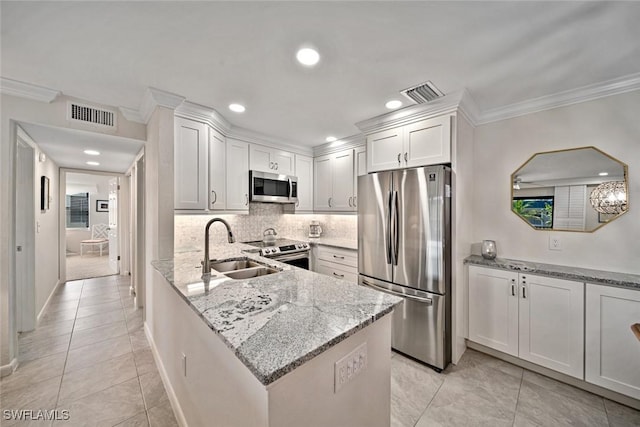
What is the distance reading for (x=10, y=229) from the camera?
2090mm

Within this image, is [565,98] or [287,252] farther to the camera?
[287,252]

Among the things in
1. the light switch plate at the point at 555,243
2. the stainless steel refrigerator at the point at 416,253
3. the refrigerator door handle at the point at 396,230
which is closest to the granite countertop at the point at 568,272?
the light switch plate at the point at 555,243

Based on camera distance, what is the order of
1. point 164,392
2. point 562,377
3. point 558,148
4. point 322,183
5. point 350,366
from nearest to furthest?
1. point 350,366
2. point 164,392
3. point 562,377
4. point 558,148
5. point 322,183

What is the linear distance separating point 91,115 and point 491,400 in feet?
14.3

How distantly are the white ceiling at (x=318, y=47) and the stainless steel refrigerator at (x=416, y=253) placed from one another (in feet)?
2.80

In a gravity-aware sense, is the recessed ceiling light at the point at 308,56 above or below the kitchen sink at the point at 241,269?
above

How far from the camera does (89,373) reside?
6.97ft

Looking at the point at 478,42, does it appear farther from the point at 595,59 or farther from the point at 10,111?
the point at 10,111

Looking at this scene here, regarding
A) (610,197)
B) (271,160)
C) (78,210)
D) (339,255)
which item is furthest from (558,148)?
(78,210)

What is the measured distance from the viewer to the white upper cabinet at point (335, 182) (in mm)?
3555

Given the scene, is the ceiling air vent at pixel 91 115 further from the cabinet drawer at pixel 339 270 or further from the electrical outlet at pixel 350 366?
the electrical outlet at pixel 350 366

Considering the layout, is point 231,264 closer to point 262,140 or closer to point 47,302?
point 262,140

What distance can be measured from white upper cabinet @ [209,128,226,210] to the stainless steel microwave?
43cm

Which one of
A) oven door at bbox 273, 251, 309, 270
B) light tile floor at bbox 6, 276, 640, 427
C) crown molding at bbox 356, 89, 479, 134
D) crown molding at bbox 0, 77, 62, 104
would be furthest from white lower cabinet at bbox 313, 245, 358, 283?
crown molding at bbox 0, 77, 62, 104
